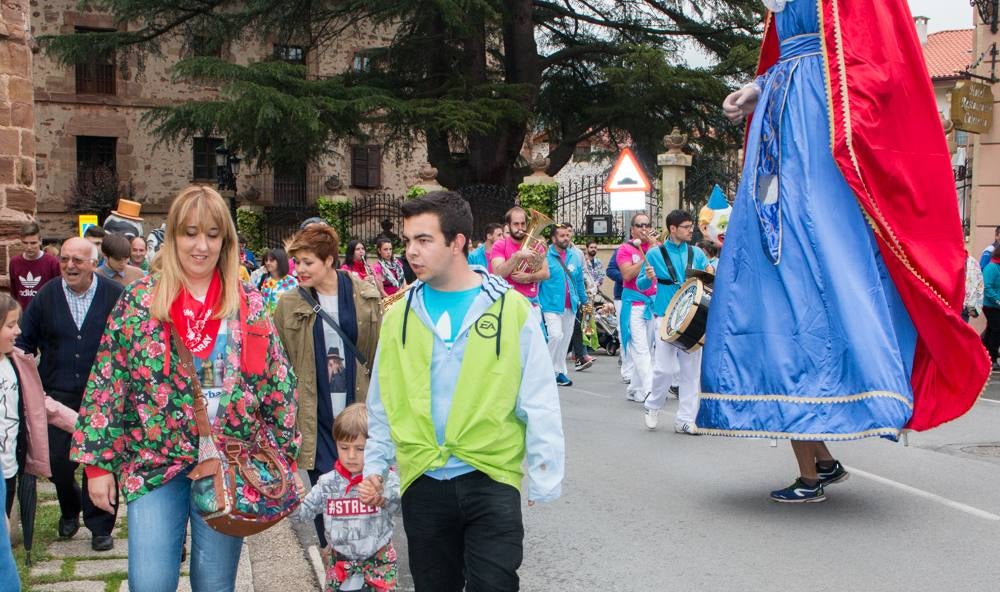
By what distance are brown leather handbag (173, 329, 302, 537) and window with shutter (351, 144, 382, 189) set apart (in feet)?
131

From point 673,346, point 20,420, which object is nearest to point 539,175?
point 673,346

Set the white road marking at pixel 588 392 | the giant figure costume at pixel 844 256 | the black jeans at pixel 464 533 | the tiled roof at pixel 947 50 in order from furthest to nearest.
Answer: the tiled roof at pixel 947 50, the white road marking at pixel 588 392, the giant figure costume at pixel 844 256, the black jeans at pixel 464 533

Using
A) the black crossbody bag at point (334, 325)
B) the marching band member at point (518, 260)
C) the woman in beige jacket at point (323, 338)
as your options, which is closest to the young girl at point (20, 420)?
the woman in beige jacket at point (323, 338)

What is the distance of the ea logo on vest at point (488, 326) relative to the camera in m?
3.85

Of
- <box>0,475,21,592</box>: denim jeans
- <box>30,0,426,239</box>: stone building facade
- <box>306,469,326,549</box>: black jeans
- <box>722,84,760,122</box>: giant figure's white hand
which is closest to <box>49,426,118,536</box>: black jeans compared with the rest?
<box>306,469,326,549</box>: black jeans

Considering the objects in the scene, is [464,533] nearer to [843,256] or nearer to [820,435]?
[820,435]

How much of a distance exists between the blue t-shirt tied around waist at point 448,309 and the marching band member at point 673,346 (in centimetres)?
557

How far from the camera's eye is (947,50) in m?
61.9

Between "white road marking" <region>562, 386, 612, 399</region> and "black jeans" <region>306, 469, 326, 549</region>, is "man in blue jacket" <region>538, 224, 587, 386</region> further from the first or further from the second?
"black jeans" <region>306, 469, 326, 549</region>

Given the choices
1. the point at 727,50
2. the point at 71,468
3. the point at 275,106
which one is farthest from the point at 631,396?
the point at 727,50

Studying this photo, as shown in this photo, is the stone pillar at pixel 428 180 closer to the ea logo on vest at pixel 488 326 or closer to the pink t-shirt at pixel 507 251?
the pink t-shirt at pixel 507 251

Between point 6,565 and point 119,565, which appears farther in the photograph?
point 119,565

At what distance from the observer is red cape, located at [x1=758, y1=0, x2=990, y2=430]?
6.28 m

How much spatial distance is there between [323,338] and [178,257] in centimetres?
167
